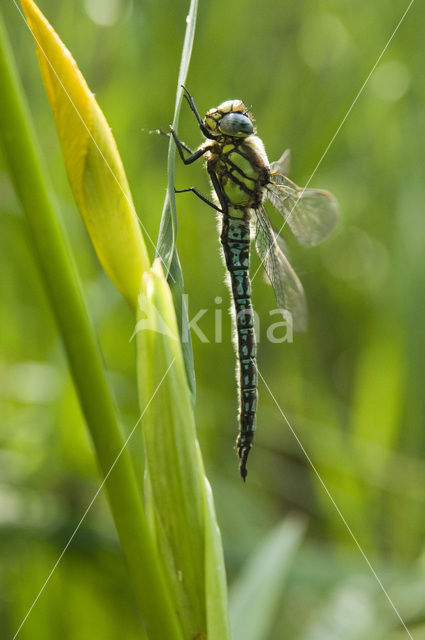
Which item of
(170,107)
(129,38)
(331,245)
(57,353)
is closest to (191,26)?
(57,353)


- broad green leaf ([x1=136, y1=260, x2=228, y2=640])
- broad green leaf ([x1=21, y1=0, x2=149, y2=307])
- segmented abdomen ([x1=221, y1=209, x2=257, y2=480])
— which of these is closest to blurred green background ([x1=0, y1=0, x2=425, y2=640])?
segmented abdomen ([x1=221, y1=209, x2=257, y2=480])

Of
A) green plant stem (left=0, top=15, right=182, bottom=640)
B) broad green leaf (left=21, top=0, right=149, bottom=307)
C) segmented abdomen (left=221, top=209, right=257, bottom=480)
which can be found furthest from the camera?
segmented abdomen (left=221, top=209, right=257, bottom=480)

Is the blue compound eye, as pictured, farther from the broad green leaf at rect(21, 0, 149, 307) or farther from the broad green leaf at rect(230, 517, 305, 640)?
the broad green leaf at rect(230, 517, 305, 640)

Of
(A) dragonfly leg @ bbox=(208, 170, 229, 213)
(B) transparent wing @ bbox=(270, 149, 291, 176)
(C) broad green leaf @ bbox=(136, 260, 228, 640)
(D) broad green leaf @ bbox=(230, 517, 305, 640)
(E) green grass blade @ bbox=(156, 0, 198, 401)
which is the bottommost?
(D) broad green leaf @ bbox=(230, 517, 305, 640)

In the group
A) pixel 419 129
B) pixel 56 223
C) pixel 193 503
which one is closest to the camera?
pixel 56 223

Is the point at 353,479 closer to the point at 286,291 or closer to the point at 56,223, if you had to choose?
the point at 286,291

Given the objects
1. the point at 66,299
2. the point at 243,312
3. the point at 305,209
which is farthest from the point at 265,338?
the point at 66,299
